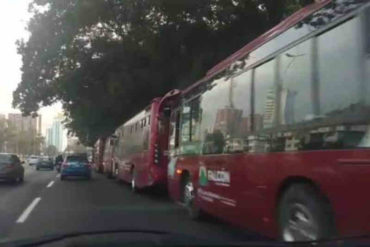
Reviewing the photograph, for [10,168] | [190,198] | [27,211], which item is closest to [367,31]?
[190,198]

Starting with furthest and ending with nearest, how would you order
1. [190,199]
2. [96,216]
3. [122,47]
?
[122,47], [96,216], [190,199]

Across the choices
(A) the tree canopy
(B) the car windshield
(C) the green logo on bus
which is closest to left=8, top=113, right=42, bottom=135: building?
(A) the tree canopy

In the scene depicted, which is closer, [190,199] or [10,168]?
[190,199]

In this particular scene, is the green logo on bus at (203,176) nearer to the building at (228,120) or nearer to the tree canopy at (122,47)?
the building at (228,120)

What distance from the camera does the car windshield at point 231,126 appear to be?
6.87 m

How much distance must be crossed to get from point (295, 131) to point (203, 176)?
469cm

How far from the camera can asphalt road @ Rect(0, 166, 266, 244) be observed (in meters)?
11.9

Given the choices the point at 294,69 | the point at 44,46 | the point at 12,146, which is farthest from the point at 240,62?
the point at 12,146

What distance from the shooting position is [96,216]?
14.4 metres

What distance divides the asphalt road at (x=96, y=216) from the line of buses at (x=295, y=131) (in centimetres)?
63

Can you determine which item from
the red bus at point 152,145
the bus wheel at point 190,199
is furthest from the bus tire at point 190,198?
the red bus at point 152,145

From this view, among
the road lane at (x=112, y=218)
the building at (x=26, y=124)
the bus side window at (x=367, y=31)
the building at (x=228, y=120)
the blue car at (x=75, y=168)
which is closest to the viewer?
the bus side window at (x=367, y=31)

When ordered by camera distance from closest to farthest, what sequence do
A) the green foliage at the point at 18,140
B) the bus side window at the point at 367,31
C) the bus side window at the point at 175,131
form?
the bus side window at the point at 367,31, the bus side window at the point at 175,131, the green foliage at the point at 18,140

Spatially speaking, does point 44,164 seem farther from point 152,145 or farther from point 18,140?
point 18,140
